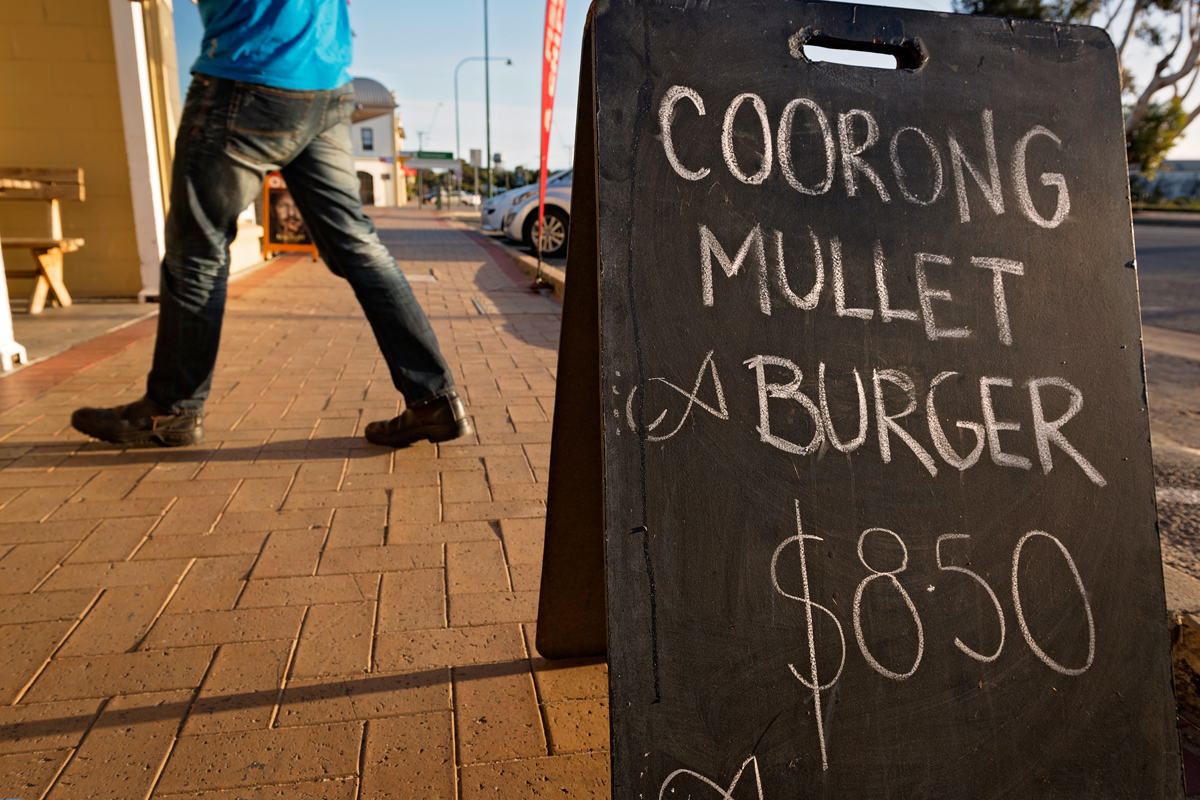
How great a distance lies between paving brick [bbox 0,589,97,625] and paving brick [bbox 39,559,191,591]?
0.04m

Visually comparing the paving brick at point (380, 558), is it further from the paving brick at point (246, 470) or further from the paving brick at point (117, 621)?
the paving brick at point (246, 470)

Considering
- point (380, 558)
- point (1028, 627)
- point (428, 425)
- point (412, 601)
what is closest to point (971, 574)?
point (1028, 627)

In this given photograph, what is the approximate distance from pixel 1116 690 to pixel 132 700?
6.27 feet

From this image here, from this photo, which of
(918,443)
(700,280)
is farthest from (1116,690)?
(700,280)

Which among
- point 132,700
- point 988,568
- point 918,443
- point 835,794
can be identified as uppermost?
point 918,443

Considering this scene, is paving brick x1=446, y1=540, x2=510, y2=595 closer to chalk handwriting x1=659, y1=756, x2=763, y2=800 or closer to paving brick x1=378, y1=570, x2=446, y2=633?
paving brick x1=378, y1=570, x2=446, y2=633

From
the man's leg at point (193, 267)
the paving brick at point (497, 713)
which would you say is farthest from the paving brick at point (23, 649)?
the man's leg at point (193, 267)

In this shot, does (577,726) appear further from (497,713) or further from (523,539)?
(523,539)

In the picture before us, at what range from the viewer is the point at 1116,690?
53.1 inches

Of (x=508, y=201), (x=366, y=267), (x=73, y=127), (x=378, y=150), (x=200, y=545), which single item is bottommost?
(x=200, y=545)

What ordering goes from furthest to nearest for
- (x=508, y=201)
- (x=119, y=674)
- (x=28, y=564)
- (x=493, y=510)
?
(x=508, y=201), (x=493, y=510), (x=28, y=564), (x=119, y=674)

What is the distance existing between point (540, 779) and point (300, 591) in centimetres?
98

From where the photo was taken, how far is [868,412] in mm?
1397

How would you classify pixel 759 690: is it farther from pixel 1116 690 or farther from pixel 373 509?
pixel 373 509
